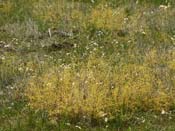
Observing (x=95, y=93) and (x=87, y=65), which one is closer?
(x=95, y=93)

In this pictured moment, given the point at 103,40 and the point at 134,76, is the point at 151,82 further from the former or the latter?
the point at 103,40

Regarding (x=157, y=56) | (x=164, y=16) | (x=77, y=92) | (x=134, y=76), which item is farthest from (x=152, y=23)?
(x=77, y=92)

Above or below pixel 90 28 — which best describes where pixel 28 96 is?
below

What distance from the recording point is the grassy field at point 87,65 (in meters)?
7.38

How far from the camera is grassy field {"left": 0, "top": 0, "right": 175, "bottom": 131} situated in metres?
7.38

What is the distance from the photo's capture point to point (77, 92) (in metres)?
7.47

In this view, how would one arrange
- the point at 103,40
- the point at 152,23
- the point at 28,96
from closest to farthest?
the point at 28,96
the point at 103,40
the point at 152,23

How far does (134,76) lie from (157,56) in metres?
1.25

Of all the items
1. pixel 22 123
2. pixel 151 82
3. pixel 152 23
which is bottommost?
pixel 22 123

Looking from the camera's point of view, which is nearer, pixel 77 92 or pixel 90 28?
pixel 77 92

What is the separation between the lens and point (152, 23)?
11.6 metres

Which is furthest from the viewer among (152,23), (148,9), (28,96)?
(148,9)

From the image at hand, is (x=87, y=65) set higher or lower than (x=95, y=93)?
higher

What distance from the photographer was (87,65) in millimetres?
8648
